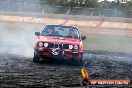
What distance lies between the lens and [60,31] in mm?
16547

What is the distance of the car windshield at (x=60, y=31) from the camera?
1627cm

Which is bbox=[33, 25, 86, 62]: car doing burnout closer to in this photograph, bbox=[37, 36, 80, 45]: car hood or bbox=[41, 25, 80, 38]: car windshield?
bbox=[37, 36, 80, 45]: car hood

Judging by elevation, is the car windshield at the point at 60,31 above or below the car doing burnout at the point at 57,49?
above

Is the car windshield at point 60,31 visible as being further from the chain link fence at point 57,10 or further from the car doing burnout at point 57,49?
the chain link fence at point 57,10

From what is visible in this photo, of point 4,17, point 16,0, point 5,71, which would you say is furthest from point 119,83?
point 16,0

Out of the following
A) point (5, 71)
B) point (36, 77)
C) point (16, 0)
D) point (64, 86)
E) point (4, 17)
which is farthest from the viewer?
point (16, 0)

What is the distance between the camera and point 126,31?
40.0 metres

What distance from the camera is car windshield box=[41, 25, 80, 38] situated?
16.3 metres

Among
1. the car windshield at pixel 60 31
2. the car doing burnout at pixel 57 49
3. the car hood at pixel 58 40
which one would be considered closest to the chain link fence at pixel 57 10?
the car windshield at pixel 60 31

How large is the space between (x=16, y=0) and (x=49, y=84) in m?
49.5

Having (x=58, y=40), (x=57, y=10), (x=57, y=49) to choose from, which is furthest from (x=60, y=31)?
(x=57, y=10)

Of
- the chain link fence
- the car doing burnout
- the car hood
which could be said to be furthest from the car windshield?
the chain link fence

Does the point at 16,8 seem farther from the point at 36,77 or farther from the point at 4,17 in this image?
the point at 36,77

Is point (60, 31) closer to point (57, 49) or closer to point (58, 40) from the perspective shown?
point (58, 40)
